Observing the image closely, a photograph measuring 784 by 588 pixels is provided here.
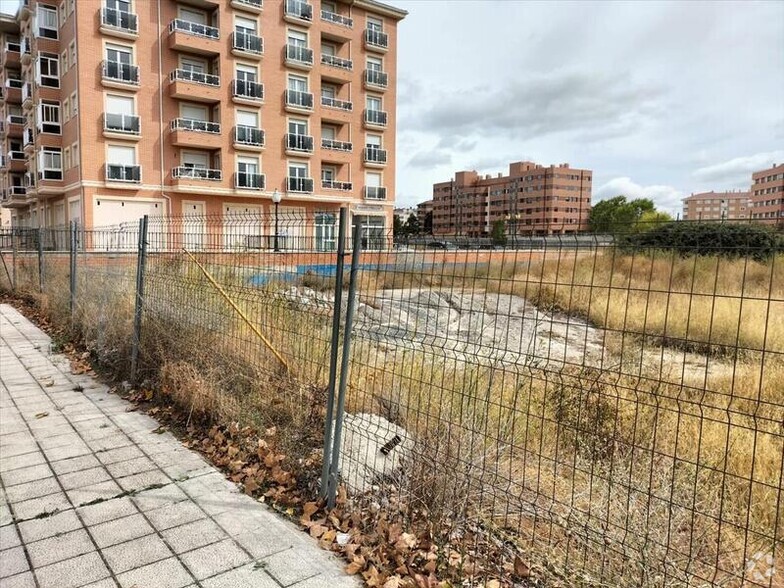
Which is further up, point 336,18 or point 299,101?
point 336,18

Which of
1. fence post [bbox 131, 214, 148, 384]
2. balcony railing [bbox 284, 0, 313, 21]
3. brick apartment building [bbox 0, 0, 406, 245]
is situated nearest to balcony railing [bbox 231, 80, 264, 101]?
brick apartment building [bbox 0, 0, 406, 245]

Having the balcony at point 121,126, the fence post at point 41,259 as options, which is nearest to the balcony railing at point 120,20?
the balcony at point 121,126

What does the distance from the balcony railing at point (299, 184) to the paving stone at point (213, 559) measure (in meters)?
33.8

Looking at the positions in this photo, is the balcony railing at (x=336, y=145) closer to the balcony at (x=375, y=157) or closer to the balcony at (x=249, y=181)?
the balcony at (x=375, y=157)

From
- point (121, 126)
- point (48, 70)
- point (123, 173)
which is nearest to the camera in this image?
point (121, 126)

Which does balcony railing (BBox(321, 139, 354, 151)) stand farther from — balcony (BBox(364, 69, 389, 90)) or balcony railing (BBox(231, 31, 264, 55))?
balcony railing (BBox(231, 31, 264, 55))

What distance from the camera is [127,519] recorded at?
3238mm

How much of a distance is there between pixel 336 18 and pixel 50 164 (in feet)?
66.9

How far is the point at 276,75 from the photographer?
34.7 meters

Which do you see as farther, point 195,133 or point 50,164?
point 50,164

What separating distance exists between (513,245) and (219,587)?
7.40 feet

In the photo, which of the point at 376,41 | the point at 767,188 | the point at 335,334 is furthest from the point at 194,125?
the point at 767,188

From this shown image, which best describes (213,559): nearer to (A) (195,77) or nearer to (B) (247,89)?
(A) (195,77)

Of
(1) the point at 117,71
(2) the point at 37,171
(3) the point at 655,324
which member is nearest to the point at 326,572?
(3) the point at 655,324
